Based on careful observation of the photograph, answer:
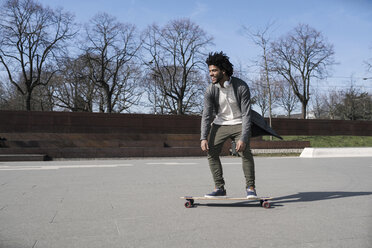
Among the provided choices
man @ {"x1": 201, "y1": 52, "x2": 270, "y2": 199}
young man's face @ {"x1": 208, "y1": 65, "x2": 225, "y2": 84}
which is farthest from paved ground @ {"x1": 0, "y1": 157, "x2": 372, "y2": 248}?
young man's face @ {"x1": 208, "y1": 65, "x2": 225, "y2": 84}

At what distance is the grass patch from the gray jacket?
23.4m

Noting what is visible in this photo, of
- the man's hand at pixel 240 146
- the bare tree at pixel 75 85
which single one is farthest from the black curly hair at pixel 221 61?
the bare tree at pixel 75 85

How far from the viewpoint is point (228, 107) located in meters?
4.65

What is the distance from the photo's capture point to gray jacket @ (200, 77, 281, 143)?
14.5 ft

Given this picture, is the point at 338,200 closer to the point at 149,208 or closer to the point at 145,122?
the point at 149,208

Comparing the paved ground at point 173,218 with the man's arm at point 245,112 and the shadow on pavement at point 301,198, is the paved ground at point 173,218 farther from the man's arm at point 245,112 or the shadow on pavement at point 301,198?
the man's arm at point 245,112

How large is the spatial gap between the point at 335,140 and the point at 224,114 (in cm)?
2643

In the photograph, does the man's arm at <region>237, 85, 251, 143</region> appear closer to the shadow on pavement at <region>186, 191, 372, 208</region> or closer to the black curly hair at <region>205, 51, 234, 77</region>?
the black curly hair at <region>205, 51, 234, 77</region>

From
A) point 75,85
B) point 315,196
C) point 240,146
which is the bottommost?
point 315,196

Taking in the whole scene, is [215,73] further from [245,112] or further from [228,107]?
[245,112]

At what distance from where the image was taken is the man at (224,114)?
14.8ft

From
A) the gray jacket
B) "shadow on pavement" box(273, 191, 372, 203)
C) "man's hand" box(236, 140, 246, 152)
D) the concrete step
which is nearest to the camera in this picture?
"man's hand" box(236, 140, 246, 152)

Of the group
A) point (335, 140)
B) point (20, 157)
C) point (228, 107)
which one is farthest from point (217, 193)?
point (335, 140)

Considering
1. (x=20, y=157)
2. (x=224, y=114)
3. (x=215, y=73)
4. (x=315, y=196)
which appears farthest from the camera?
(x=20, y=157)
